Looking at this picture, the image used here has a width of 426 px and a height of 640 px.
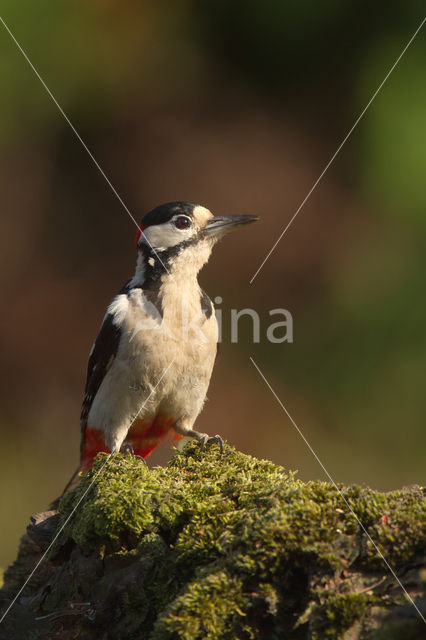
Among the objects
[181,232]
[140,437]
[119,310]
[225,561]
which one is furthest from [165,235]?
[225,561]

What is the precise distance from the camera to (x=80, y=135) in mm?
6844

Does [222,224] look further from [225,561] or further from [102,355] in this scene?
[225,561]

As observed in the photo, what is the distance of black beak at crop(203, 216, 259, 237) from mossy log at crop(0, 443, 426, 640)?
1984 mm

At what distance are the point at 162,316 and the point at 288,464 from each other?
3.13 meters

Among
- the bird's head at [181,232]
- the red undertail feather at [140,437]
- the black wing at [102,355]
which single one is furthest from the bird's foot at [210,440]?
the bird's head at [181,232]

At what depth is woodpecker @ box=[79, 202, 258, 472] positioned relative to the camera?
3.89m

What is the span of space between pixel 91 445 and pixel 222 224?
1.68m

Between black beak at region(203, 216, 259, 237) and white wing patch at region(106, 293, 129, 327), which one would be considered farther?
black beak at region(203, 216, 259, 237)

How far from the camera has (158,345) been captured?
386cm

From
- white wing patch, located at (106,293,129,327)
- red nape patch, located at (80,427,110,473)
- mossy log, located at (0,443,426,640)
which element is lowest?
mossy log, located at (0,443,426,640)

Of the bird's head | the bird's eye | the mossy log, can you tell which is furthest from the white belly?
the mossy log

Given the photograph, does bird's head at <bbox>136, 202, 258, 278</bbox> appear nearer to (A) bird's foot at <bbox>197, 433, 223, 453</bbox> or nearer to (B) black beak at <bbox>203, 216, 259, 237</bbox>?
(B) black beak at <bbox>203, 216, 259, 237</bbox>

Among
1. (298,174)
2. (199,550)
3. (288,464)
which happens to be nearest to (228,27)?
(298,174)

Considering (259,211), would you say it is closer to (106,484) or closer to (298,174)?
(298,174)
